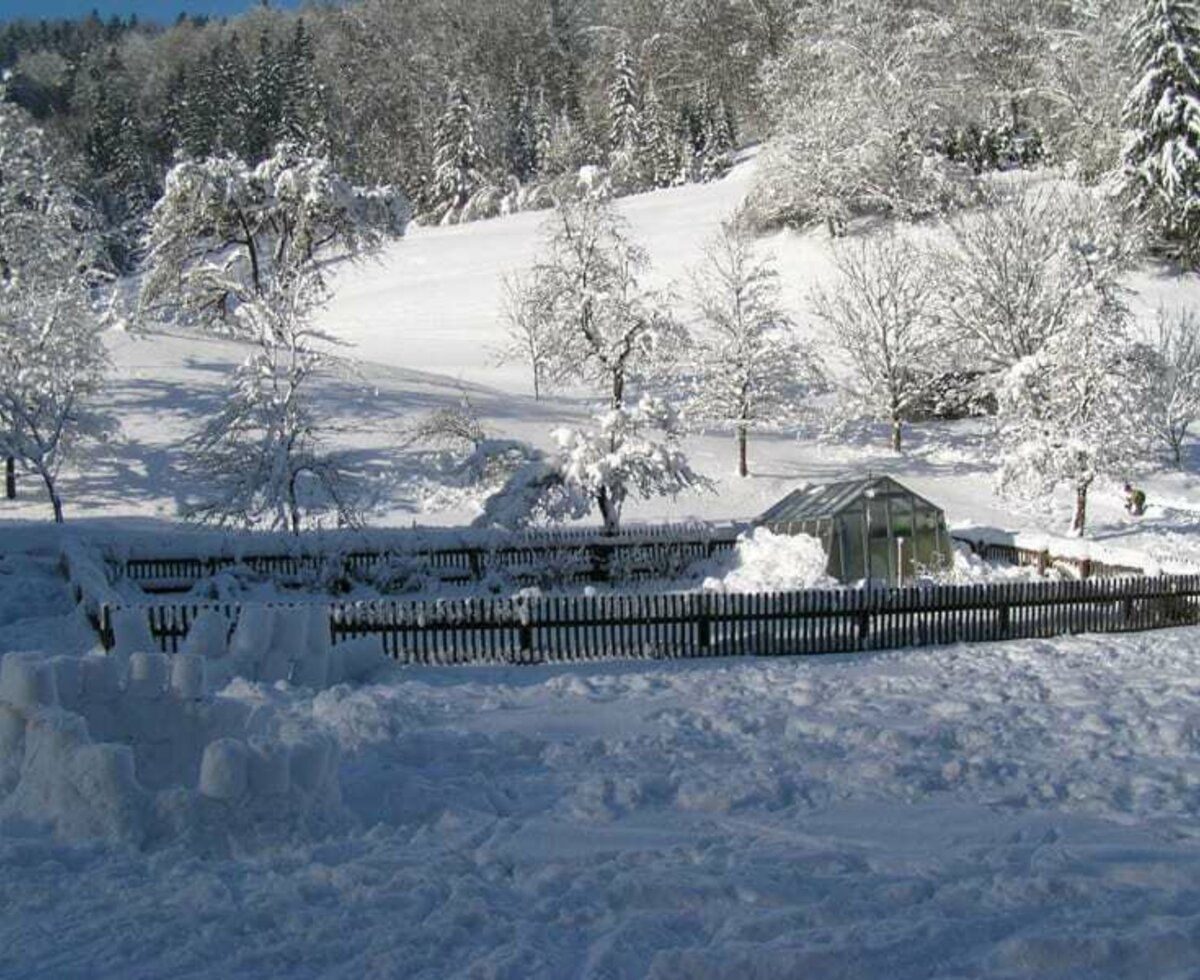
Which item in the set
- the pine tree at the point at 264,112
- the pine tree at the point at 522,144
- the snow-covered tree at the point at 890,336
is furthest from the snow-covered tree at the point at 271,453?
the pine tree at the point at 522,144

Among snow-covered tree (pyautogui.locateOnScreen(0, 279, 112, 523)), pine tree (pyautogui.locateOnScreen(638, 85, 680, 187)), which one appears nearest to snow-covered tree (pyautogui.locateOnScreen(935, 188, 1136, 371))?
snow-covered tree (pyautogui.locateOnScreen(0, 279, 112, 523))

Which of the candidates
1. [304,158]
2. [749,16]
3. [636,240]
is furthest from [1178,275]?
[749,16]

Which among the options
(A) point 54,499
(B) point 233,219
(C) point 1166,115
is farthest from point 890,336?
(A) point 54,499

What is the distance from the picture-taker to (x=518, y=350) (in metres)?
47.8

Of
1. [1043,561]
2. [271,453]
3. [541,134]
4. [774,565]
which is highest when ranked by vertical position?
[541,134]

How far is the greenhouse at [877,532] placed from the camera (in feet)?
72.8

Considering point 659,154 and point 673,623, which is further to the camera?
point 659,154

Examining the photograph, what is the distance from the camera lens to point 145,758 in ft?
24.9

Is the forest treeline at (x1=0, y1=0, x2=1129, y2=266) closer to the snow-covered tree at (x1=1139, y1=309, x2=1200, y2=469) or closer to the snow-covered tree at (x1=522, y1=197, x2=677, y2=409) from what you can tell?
the snow-covered tree at (x1=522, y1=197, x2=677, y2=409)

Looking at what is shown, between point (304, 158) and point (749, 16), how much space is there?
74443 mm

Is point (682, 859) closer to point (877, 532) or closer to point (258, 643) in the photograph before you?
point (258, 643)

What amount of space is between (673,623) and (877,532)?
8285 millimetres

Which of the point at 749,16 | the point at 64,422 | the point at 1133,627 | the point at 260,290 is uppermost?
the point at 749,16

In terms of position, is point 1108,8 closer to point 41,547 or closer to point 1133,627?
point 1133,627
